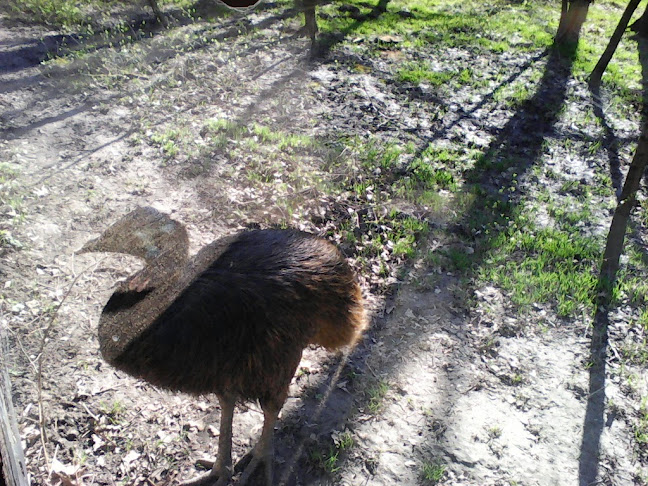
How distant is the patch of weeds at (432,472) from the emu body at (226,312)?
831 mm

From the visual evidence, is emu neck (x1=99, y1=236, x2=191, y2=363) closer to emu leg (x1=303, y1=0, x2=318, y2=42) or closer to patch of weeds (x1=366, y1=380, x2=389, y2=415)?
patch of weeds (x1=366, y1=380, x2=389, y2=415)

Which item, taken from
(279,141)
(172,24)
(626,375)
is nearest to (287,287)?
(626,375)

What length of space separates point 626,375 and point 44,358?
11.9 feet

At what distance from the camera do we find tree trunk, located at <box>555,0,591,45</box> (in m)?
7.88

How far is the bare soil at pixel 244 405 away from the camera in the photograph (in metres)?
2.72

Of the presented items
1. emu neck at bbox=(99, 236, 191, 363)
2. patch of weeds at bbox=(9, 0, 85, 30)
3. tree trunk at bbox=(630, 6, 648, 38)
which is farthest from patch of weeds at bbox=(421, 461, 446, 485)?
tree trunk at bbox=(630, 6, 648, 38)

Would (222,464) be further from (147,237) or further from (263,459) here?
(147,237)

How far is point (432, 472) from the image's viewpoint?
8.95 feet

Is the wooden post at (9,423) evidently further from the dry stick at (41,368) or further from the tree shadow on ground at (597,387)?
the tree shadow on ground at (597,387)

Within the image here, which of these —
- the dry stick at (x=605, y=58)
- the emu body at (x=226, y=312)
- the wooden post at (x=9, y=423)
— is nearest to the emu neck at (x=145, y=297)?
the emu body at (x=226, y=312)

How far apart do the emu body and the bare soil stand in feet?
1.43

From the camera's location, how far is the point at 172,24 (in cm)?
691

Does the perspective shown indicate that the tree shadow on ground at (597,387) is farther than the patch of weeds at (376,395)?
No

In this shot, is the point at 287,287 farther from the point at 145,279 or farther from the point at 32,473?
the point at 32,473
